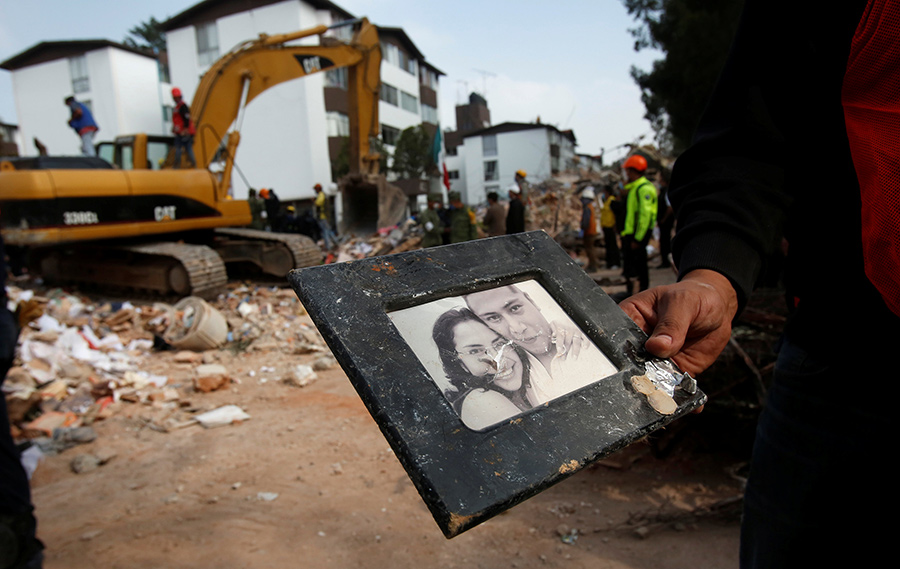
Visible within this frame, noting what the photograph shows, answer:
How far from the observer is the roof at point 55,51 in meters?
29.5

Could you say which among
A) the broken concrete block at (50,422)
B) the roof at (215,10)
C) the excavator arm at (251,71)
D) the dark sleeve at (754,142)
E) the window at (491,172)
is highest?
the roof at (215,10)

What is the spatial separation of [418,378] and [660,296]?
25.0 inches

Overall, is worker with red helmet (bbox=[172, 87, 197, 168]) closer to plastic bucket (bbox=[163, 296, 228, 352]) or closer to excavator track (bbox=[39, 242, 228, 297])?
excavator track (bbox=[39, 242, 228, 297])

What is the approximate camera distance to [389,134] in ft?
Answer: 111

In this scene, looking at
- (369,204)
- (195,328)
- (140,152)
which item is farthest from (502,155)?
(195,328)

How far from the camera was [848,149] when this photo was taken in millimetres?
1100

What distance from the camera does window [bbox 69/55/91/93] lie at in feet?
100.0

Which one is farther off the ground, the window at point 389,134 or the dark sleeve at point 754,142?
the window at point 389,134

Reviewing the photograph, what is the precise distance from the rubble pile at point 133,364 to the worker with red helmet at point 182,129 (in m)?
2.93

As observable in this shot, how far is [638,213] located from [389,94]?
29.6m

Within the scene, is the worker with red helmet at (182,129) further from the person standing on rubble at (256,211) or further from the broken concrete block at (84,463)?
the broken concrete block at (84,463)

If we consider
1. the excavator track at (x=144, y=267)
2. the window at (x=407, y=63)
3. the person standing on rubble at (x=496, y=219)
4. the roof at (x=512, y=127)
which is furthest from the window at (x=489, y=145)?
the excavator track at (x=144, y=267)

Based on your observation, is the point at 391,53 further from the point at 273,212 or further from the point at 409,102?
the point at 273,212

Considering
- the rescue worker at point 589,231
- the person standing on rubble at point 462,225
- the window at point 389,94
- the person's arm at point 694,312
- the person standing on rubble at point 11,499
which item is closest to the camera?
the person's arm at point 694,312
